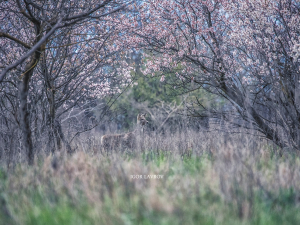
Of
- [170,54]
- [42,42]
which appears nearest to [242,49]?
[170,54]

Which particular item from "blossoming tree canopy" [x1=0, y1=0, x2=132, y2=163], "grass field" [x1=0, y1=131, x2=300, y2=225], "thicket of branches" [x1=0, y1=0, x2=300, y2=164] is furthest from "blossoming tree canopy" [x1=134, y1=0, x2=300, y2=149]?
"grass field" [x1=0, y1=131, x2=300, y2=225]

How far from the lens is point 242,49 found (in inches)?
267

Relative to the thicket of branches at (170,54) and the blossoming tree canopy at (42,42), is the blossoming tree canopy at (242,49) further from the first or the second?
the blossoming tree canopy at (42,42)

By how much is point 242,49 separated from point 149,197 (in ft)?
17.5

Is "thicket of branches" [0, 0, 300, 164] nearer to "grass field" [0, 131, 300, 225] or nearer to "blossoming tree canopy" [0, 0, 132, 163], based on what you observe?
"blossoming tree canopy" [0, 0, 132, 163]

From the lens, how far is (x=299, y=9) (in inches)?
226

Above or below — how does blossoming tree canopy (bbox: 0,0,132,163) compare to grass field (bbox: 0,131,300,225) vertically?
above

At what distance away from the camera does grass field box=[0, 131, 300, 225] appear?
2395mm

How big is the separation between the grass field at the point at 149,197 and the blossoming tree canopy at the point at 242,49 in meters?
2.47

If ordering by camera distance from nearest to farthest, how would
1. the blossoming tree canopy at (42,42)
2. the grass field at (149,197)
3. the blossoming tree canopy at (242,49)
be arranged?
the grass field at (149,197)
the blossoming tree canopy at (42,42)
the blossoming tree canopy at (242,49)

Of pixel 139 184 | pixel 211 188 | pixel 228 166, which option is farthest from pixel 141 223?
pixel 228 166

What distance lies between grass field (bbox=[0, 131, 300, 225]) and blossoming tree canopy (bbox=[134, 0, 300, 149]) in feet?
8.11

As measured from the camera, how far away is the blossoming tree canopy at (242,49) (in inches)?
220

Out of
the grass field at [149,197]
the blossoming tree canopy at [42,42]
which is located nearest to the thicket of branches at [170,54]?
the blossoming tree canopy at [42,42]
